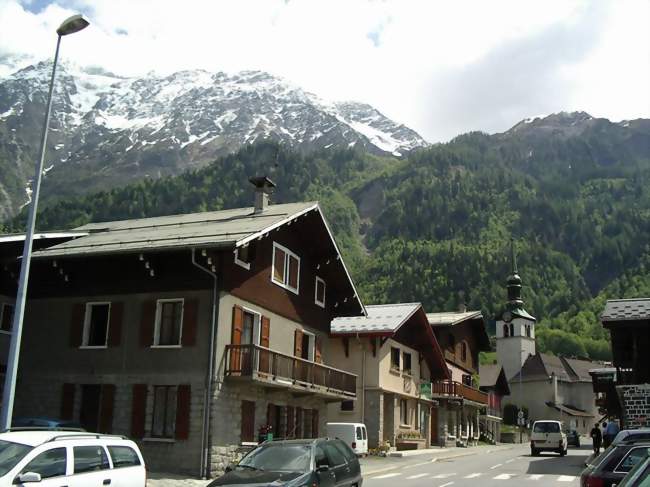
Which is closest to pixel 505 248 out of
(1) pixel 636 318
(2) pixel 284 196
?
(2) pixel 284 196

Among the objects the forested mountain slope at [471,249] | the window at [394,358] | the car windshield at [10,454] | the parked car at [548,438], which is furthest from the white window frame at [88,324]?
the forested mountain slope at [471,249]

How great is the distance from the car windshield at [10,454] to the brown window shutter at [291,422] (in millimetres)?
18550

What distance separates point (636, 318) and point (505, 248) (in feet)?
479

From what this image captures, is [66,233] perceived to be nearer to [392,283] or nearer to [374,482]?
[374,482]

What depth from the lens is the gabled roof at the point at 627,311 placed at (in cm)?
3019

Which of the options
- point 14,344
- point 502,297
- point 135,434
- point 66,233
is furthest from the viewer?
point 502,297

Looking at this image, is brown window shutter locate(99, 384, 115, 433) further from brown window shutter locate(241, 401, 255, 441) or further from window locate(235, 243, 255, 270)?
window locate(235, 243, 255, 270)

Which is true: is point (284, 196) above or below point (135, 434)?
above

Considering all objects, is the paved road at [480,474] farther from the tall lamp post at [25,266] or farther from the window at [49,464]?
the window at [49,464]

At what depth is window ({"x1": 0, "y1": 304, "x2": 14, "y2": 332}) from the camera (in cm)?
2760

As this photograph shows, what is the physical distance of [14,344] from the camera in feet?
51.9

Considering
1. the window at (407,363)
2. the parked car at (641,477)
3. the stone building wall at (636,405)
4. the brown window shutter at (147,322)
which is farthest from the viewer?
the window at (407,363)

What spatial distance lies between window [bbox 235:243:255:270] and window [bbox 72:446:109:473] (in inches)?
524

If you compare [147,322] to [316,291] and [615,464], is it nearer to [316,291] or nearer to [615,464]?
[316,291]
